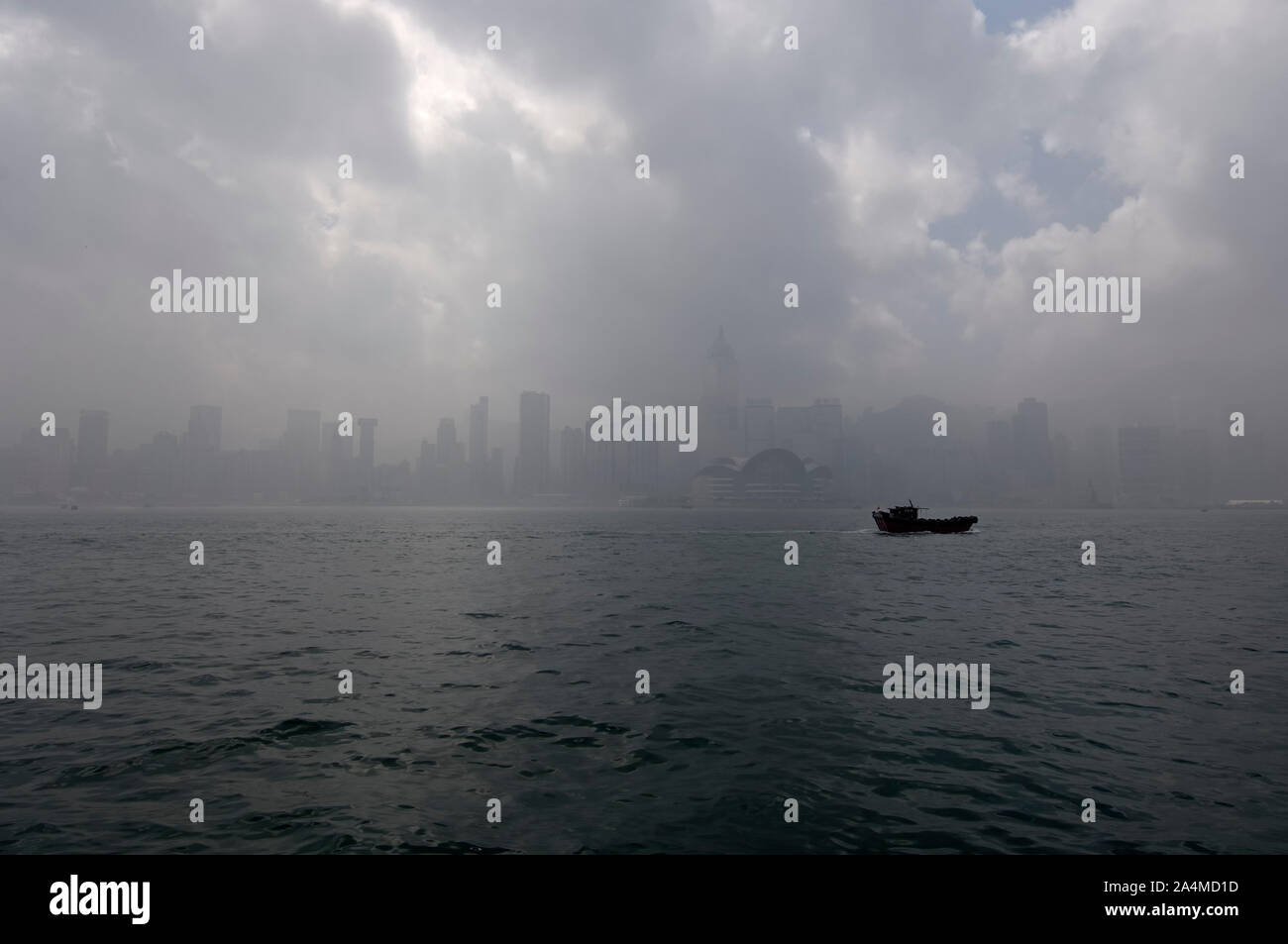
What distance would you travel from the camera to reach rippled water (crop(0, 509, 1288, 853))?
10234 mm

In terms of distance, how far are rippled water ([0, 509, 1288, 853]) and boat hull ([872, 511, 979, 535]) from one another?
200 feet

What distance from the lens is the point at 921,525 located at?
325ft

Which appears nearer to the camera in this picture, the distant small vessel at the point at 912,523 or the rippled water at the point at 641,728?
the rippled water at the point at 641,728

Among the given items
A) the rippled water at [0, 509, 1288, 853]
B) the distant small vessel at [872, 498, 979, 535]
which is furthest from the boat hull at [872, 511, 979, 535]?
the rippled water at [0, 509, 1288, 853]

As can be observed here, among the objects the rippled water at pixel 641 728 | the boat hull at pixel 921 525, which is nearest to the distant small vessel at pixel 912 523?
the boat hull at pixel 921 525

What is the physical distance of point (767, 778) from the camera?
12227 mm

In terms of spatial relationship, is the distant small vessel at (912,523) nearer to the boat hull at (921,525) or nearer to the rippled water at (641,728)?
the boat hull at (921,525)

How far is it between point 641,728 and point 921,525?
93941mm

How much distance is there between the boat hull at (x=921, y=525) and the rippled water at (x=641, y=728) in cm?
6102

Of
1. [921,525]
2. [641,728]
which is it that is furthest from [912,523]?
[641,728]

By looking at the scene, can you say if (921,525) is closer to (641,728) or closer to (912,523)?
(912,523)

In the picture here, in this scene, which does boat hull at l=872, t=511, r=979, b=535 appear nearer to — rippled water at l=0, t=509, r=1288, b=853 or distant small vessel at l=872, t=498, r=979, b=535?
distant small vessel at l=872, t=498, r=979, b=535

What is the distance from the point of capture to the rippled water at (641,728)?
33.6 feet
